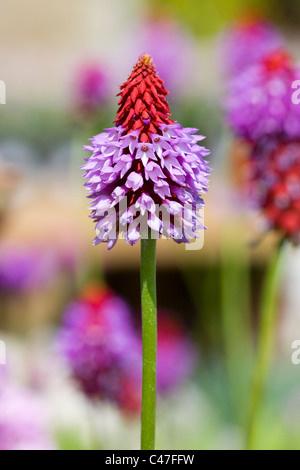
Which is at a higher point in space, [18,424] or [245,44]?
[245,44]

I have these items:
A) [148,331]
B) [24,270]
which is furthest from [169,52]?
[148,331]

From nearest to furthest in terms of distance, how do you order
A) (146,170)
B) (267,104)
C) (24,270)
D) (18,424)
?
(146,170), (18,424), (267,104), (24,270)

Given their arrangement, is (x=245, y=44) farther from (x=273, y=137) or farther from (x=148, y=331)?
(x=148, y=331)

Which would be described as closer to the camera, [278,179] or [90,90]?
[278,179]

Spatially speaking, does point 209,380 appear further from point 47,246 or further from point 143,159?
point 143,159

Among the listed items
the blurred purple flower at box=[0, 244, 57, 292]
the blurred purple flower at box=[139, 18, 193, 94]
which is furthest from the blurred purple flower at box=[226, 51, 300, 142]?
the blurred purple flower at box=[139, 18, 193, 94]

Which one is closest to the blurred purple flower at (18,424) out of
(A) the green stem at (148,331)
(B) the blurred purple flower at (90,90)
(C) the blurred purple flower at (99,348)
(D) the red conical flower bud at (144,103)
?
(C) the blurred purple flower at (99,348)

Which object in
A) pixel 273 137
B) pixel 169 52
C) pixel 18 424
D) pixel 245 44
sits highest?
pixel 169 52
